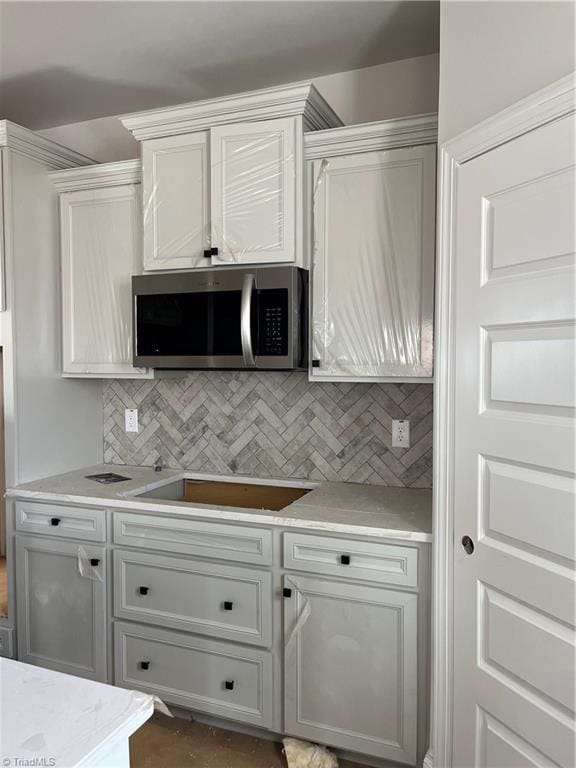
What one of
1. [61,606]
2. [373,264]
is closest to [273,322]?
[373,264]

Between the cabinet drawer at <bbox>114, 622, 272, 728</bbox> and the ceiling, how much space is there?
236 centimetres

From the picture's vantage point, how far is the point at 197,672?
7.56 feet

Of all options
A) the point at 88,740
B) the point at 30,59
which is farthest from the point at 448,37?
the point at 88,740

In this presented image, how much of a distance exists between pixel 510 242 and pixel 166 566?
1.72m

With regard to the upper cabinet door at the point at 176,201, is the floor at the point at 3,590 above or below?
below

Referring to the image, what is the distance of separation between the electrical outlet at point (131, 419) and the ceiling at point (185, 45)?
1.58 metres

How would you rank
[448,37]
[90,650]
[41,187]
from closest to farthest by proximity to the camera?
[448,37]
[90,650]
[41,187]

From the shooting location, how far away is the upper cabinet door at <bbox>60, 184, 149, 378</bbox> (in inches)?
107

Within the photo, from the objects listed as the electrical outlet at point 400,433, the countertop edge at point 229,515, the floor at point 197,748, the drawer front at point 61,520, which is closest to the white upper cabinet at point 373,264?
the electrical outlet at point 400,433

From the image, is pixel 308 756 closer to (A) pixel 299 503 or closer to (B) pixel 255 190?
(A) pixel 299 503

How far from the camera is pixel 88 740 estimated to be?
0.83 m

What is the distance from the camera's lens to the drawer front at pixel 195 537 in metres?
2.18

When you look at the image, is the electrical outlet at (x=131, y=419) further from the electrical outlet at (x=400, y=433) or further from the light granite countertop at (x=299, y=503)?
the electrical outlet at (x=400, y=433)

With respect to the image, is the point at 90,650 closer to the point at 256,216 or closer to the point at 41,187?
the point at 256,216
